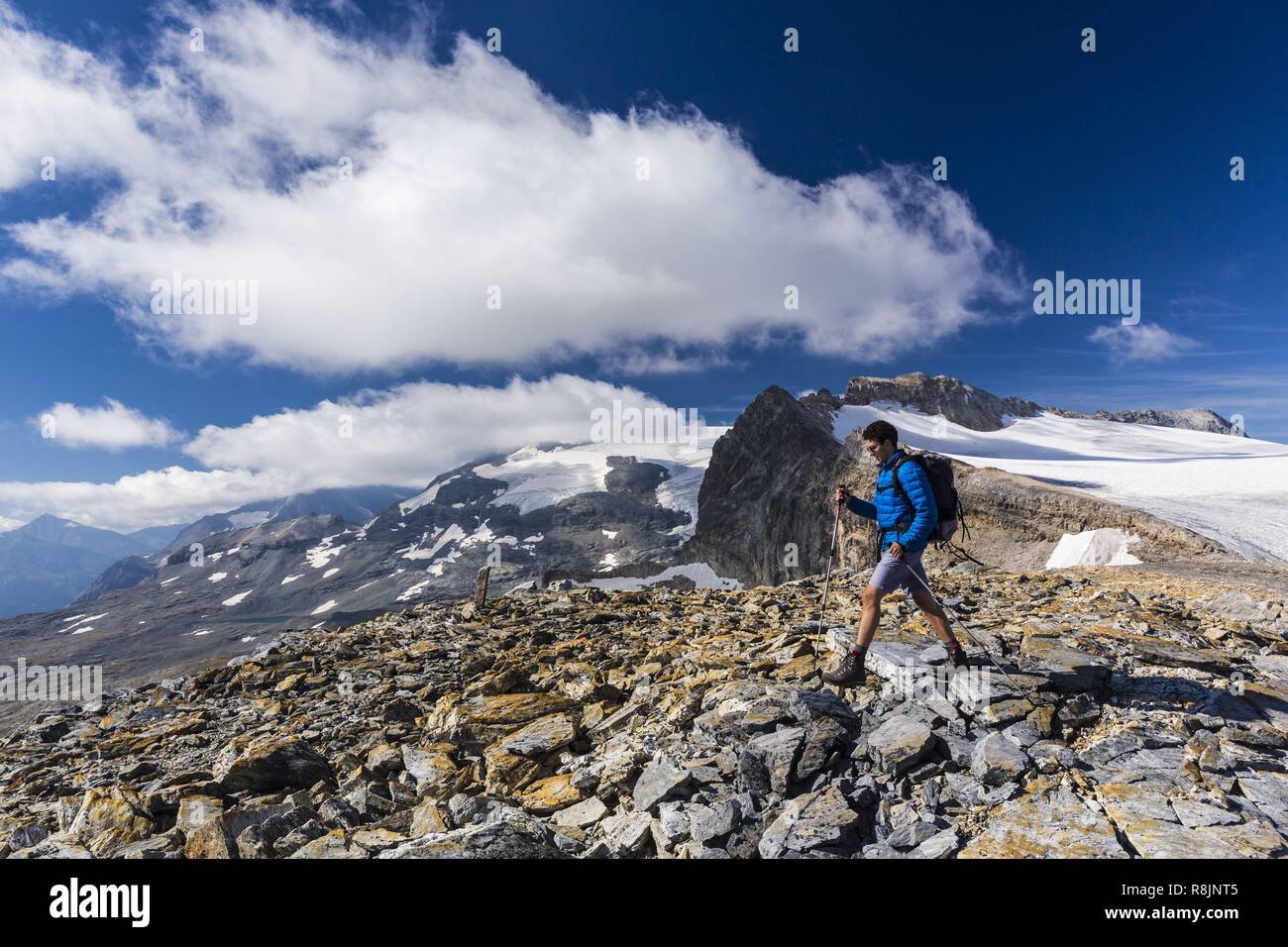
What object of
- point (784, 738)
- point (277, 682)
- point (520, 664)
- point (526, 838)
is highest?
point (784, 738)

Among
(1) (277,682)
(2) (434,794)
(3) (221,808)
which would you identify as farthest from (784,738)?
(1) (277,682)

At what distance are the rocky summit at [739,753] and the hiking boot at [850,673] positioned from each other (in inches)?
10.9

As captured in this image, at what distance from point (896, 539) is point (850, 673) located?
5.66 ft

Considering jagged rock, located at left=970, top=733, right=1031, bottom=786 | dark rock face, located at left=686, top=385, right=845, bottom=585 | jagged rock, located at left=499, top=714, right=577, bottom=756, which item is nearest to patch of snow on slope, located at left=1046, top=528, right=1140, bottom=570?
jagged rock, located at left=970, top=733, right=1031, bottom=786

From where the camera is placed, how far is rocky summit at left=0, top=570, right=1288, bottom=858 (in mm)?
4727

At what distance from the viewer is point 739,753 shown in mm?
5969

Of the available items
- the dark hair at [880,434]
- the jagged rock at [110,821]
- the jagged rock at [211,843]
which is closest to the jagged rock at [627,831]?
the jagged rock at [211,843]

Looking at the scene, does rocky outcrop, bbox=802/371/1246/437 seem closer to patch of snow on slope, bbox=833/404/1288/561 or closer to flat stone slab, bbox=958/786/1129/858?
patch of snow on slope, bbox=833/404/1288/561

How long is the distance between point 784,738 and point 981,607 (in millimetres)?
8284

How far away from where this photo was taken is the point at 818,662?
26.7 ft

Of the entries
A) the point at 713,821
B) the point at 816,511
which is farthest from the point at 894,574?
the point at 816,511

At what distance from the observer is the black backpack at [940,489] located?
6.98 m
